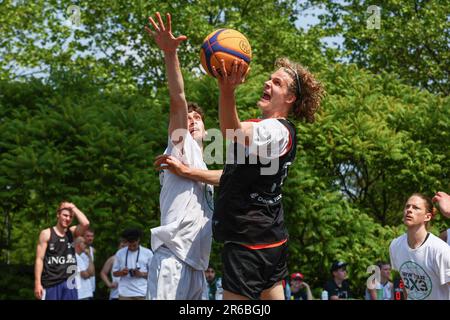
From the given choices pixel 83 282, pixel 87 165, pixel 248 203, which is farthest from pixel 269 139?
pixel 87 165

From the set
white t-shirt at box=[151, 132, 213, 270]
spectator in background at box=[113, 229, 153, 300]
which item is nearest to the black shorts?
white t-shirt at box=[151, 132, 213, 270]

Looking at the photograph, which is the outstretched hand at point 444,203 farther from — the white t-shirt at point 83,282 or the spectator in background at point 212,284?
the spectator in background at point 212,284

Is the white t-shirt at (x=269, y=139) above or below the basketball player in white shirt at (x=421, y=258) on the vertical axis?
above

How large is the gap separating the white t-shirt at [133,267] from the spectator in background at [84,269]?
0.46 metres

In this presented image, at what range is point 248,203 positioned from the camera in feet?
18.6

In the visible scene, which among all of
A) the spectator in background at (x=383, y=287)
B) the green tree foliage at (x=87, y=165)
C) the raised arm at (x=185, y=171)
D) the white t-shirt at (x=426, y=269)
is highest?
the green tree foliage at (x=87, y=165)

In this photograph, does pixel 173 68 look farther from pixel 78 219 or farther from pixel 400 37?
pixel 400 37

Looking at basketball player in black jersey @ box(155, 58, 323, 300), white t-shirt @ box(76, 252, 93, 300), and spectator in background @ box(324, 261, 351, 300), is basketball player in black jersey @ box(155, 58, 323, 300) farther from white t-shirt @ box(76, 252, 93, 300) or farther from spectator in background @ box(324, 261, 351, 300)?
spectator in background @ box(324, 261, 351, 300)

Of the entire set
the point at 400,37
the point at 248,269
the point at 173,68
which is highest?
the point at 400,37

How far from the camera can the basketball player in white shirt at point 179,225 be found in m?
6.14

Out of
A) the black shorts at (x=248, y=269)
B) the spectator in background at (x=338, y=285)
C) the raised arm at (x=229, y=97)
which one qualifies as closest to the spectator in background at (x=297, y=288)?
the spectator in background at (x=338, y=285)

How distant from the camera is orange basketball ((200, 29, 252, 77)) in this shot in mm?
5977

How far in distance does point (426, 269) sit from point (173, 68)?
3.40 m
